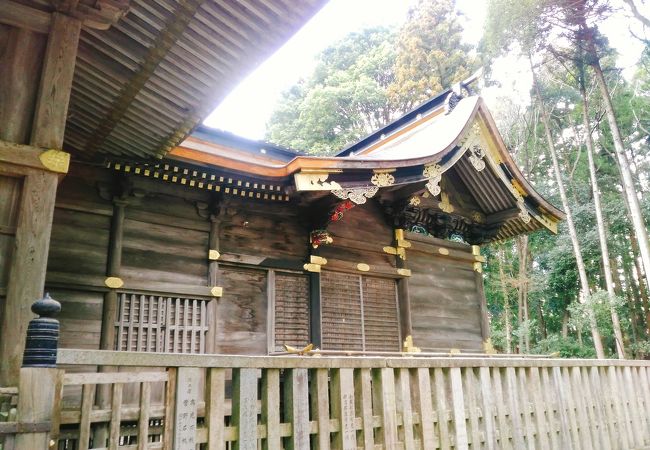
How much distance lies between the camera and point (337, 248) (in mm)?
8008

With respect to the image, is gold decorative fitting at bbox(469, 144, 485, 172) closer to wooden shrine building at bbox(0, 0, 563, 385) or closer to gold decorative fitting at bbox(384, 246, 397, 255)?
wooden shrine building at bbox(0, 0, 563, 385)

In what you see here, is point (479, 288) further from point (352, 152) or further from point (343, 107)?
point (343, 107)

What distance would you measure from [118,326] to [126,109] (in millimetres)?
2608

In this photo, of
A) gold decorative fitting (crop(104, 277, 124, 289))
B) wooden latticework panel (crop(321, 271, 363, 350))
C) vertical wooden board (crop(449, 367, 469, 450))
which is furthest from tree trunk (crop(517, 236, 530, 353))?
gold decorative fitting (crop(104, 277, 124, 289))

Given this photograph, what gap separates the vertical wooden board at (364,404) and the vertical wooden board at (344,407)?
0.08m

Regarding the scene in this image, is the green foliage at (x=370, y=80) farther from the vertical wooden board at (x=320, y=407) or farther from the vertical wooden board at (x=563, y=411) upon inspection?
the vertical wooden board at (x=320, y=407)

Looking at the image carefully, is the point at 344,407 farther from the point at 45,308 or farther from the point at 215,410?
the point at 45,308

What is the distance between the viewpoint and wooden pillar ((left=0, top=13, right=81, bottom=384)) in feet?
10.6

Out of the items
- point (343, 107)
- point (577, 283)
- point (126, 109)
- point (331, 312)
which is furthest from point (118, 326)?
point (343, 107)

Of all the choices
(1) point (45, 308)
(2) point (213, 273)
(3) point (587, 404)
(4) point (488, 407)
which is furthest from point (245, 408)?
(3) point (587, 404)

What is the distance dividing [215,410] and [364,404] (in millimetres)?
1221

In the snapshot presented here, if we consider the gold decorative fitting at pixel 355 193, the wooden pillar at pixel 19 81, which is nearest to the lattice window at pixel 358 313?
the gold decorative fitting at pixel 355 193

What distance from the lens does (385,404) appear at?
12.3 feet

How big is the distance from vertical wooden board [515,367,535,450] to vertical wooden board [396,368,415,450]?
157 cm
